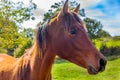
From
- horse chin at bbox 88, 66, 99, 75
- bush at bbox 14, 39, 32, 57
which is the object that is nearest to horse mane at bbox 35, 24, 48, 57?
horse chin at bbox 88, 66, 99, 75

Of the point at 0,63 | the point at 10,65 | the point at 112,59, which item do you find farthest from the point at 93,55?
the point at 112,59

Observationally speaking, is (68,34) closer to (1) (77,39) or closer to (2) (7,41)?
(1) (77,39)

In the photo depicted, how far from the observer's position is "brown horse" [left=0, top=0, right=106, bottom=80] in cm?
373

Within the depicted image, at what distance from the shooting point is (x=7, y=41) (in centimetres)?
2338

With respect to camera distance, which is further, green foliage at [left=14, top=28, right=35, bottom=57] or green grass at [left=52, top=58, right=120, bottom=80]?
green foliage at [left=14, top=28, right=35, bottom=57]

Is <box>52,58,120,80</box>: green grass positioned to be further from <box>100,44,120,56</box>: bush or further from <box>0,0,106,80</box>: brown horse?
<box>0,0,106,80</box>: brown horse

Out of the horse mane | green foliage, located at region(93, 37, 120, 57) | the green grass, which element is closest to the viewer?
the horse mane

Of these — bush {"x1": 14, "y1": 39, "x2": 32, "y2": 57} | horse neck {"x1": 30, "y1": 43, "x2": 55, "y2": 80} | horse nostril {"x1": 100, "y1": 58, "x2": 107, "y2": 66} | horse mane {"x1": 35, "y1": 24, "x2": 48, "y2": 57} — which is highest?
horse mane {"x1": 35, "y1": 24, "x2": 48, "y2": 57}

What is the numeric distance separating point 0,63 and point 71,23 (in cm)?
171

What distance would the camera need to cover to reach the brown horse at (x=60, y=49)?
12.2 feet

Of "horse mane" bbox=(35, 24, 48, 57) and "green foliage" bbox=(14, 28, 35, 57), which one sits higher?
"horse mane" bbox=(35, 24, 48, 57)

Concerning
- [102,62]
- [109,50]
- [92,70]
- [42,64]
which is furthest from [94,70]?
[109,50]

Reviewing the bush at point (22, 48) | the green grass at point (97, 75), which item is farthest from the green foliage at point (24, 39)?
the green grass at point (97, 75)

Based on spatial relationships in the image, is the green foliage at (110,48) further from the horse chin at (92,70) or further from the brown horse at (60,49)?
the horse chin at (92,70)
